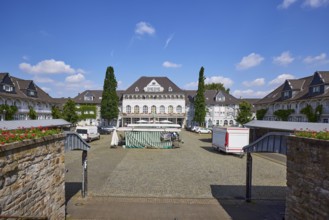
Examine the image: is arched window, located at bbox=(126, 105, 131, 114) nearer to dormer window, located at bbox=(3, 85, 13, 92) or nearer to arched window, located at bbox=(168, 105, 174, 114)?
arched window, located at bbox=(168, 105, 174, 114)

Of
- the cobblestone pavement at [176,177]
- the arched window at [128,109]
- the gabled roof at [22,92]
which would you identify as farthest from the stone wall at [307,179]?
the arched window at [128,109]

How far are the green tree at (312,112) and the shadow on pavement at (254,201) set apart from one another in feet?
88.4

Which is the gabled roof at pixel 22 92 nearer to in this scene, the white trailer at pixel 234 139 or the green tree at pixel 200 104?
the green tree at pixel 200 104

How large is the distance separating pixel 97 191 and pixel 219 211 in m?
6.19

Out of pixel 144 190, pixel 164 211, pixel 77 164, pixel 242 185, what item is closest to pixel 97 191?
pixel 144 190

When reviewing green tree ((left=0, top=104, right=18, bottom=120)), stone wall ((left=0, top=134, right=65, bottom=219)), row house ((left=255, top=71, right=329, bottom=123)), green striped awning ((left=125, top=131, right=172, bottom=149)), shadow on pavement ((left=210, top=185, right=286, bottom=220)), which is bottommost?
shadow on pavement ((left=210, top=185, right=286, bottom=220))

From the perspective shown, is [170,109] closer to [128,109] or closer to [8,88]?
[128,109]

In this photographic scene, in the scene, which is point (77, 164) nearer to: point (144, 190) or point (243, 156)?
point (144, 190)

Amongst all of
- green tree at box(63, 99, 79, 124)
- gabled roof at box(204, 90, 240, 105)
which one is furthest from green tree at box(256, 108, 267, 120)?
green tree at box(63, 99, 79, 124)

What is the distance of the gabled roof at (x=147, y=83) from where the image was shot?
61969mm

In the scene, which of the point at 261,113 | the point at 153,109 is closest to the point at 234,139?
the point at 261,113

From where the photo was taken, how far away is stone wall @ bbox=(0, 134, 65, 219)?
451 centimetres

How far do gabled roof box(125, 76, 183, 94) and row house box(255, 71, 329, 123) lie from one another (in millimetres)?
24845

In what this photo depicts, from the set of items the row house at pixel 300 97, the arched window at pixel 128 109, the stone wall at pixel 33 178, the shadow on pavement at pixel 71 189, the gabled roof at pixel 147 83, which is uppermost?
the gabled roof at pixel 147 83
